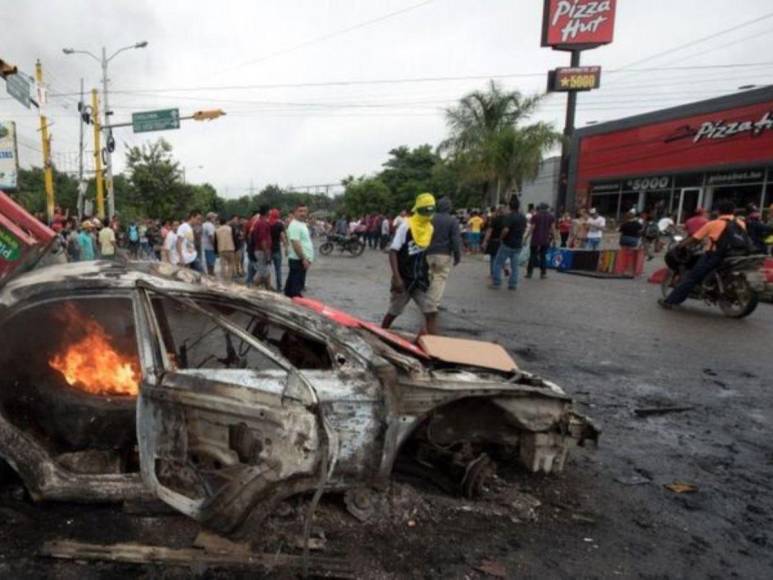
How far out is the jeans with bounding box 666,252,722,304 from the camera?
24.9ft

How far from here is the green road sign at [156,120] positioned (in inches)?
738

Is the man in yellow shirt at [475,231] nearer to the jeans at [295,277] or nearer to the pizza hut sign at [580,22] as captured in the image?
the pizza hut sign at [580,22]

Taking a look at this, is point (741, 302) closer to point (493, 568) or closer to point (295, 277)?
point (295, 277)

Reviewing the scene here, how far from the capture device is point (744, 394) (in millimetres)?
4777

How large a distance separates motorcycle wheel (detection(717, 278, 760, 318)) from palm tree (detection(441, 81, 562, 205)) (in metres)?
14.6

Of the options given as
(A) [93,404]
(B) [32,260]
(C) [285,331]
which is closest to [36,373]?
(A) [93,404]

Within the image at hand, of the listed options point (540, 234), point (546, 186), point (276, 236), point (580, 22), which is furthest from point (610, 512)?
point (546, 186)

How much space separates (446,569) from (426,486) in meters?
0.63

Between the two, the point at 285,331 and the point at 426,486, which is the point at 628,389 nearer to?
the point at 426,486

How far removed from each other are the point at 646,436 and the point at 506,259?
651cm

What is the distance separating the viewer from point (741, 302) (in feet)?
24.8

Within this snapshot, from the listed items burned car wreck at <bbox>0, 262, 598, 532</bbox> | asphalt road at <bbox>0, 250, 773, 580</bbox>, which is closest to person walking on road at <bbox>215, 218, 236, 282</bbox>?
asphalt road at <bbox>0, 250, 773, 580</bbox>

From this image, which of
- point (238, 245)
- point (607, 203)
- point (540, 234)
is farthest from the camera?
point (607, 203)

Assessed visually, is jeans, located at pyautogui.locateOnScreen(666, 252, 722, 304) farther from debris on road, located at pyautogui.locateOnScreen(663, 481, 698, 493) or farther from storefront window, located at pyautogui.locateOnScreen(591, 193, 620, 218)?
storefront window, located at pyautogui.locateOnScreen(591, 193, 620, 218)
